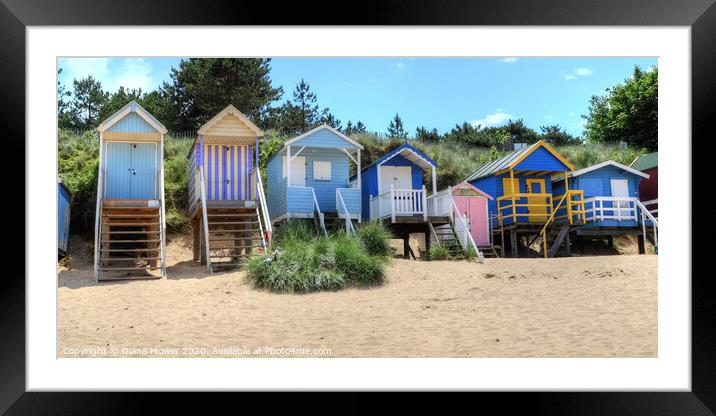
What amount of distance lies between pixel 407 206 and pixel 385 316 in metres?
6.59

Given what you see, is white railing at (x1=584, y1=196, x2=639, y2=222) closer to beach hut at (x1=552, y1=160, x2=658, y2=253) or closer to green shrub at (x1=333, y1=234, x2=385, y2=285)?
beach hut at (x1=552, y1=160, x2=658, y2=253)

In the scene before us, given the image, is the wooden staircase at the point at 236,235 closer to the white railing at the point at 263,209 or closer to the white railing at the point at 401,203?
the white railing at the point at 263,209

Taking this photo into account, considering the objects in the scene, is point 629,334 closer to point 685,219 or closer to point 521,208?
point 685,219

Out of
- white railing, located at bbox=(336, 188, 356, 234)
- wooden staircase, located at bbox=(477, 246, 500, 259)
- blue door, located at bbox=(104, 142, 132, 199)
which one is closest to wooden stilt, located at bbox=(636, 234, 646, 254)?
wooden staircase, located at bbox=(477, 246, 500, 259)

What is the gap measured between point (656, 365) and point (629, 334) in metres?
1.57

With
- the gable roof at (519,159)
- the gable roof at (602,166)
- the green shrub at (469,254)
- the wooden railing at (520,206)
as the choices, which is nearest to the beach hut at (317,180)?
the green shrub at (469,254)

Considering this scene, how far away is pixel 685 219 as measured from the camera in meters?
8.46

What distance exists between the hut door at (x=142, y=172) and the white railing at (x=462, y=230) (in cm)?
733

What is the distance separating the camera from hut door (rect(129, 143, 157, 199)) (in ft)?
52.0

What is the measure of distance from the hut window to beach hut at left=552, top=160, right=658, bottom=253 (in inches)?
278

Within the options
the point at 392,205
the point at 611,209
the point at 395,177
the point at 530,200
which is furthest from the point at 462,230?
the point at 611,209

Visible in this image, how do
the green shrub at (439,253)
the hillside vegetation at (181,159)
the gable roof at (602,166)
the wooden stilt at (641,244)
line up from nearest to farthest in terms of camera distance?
the green shrub at (439,253), the hillside vegetation at (181,159), the wooden stilt at (641,244), the gable roof at (602,166)

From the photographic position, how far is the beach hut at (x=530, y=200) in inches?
760

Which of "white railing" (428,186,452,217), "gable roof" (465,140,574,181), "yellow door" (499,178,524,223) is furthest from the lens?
"gable roof" (465,140,574,181)
